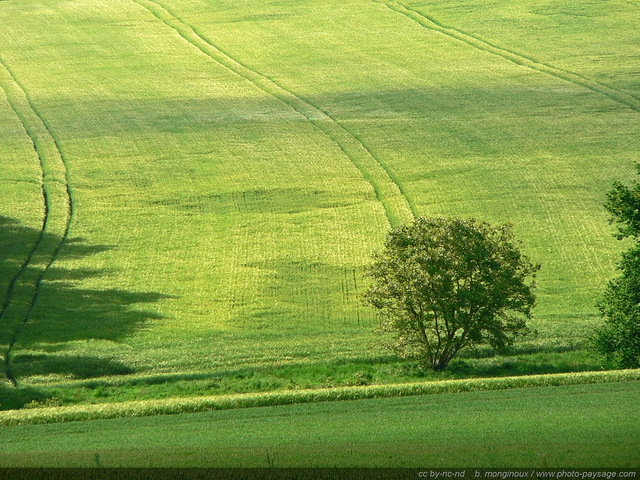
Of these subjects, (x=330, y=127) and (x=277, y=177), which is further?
(x=330, y=127)

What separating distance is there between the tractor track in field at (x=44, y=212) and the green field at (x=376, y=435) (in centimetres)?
1028

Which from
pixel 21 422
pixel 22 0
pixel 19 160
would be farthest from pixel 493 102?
pixel 22 0

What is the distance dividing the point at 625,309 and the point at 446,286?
5.41 meters

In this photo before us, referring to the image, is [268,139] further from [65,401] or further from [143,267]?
[65,401]

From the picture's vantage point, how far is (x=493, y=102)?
63.5 metres

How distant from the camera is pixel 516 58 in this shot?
7381 centimetres

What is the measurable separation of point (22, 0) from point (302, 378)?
90926mm

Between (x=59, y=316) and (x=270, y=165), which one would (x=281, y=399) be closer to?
(x=59, y=316)

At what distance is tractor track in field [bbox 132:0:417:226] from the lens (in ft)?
148

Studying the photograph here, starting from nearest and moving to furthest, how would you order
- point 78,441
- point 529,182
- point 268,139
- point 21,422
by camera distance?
point 78,441 → point 21,422 → point 529,182 → point 268,139

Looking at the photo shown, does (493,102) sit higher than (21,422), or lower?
lower

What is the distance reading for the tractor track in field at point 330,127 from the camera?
45188 millimetres

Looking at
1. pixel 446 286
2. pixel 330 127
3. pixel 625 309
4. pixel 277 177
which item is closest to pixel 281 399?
pixel 446 286

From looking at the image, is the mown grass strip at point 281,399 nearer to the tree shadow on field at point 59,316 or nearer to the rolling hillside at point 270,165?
the tree shadow on field at point 59,316
